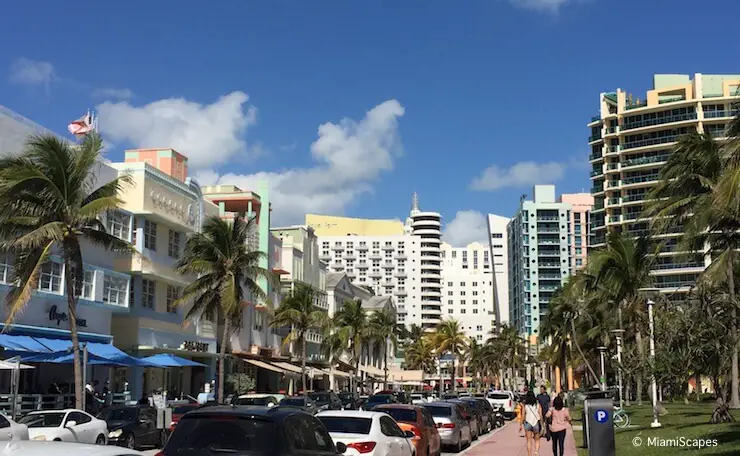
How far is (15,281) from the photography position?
93.2ft

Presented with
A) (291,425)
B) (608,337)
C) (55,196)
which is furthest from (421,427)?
(608,337)

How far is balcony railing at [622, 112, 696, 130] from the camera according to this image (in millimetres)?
101406

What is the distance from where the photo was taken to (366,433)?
1484 centimetres

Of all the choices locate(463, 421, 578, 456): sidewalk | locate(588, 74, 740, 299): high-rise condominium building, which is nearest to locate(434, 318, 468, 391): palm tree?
locate(588, 74, 740, 299): high-rise condominium building

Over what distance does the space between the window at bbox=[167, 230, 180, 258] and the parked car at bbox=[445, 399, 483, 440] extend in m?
22.1

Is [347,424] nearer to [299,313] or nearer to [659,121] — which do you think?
[299,313]

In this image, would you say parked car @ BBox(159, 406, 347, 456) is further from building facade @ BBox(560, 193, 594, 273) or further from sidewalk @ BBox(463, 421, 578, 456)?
building facade @ BBox(560, 193, 594, 273)

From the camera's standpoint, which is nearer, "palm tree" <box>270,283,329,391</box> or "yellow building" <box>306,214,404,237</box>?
"palm tree" <box>270,283,329,391</box>

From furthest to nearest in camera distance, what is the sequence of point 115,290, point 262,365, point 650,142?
point 650,142 < point 262,365 < point 115,290

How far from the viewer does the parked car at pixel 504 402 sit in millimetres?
48969

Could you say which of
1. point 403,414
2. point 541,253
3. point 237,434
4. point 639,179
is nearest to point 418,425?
point 403,414

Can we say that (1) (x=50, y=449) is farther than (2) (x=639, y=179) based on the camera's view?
No

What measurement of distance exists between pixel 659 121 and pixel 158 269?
76.5 meters

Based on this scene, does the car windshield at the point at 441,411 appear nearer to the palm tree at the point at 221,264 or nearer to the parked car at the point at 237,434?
the parked car at the point at 237,434
